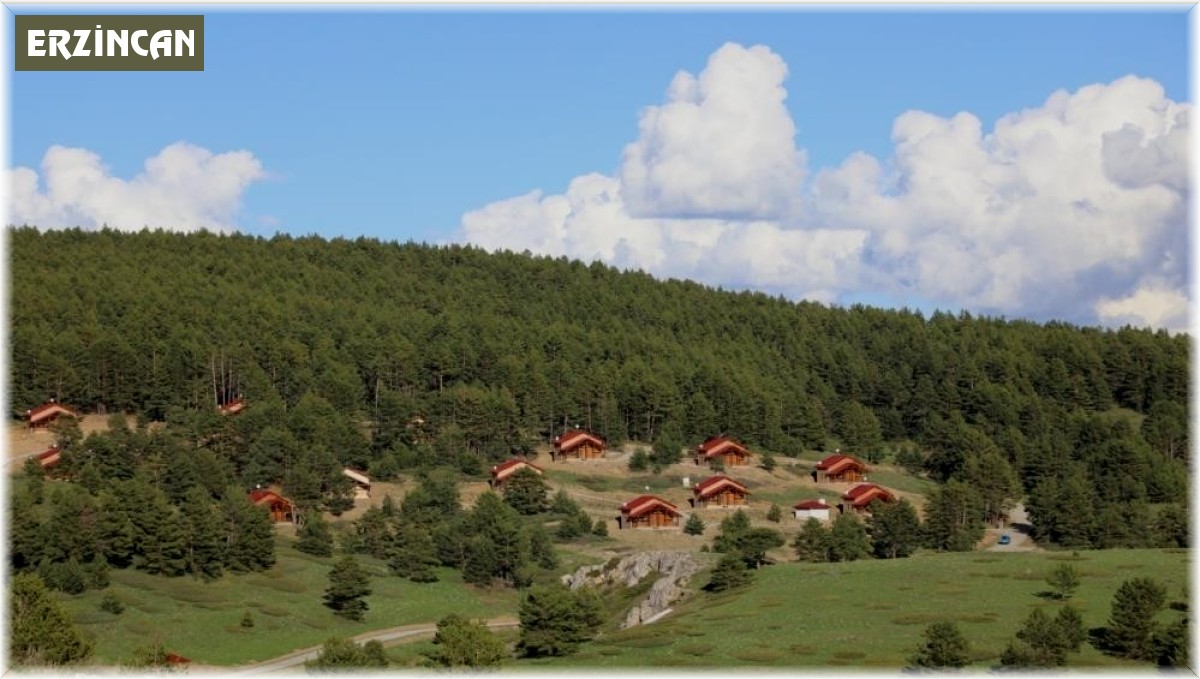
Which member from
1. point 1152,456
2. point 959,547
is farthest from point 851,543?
point 1152,456

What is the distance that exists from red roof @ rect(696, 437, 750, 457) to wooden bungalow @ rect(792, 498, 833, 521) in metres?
21.7

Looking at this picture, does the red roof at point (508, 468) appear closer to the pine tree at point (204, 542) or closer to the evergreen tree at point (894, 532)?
the evergreen tree at point (894, 532)

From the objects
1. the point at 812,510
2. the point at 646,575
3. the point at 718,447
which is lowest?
the point at 646,575

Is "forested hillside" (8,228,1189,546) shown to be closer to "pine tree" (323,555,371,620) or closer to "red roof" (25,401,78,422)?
"red roof" (25,401,78,422)

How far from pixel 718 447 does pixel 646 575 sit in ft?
179

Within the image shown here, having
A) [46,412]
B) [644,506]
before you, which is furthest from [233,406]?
[644,506]

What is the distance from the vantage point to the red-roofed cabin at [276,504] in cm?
12650

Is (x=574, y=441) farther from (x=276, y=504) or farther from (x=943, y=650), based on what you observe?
(x=943, y=650)

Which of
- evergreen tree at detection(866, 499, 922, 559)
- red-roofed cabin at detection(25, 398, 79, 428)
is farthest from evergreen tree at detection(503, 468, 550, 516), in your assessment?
red-roofed cabin at detection(25, 398, 79, 428)

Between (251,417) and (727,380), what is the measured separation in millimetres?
59837

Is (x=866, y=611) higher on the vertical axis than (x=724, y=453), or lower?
lower

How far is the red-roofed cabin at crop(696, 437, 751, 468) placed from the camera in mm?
158125

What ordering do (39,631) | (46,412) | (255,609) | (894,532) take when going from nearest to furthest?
(39,631) → (255,609) → (894,532) → (46,412)

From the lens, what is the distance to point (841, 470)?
508 ft
